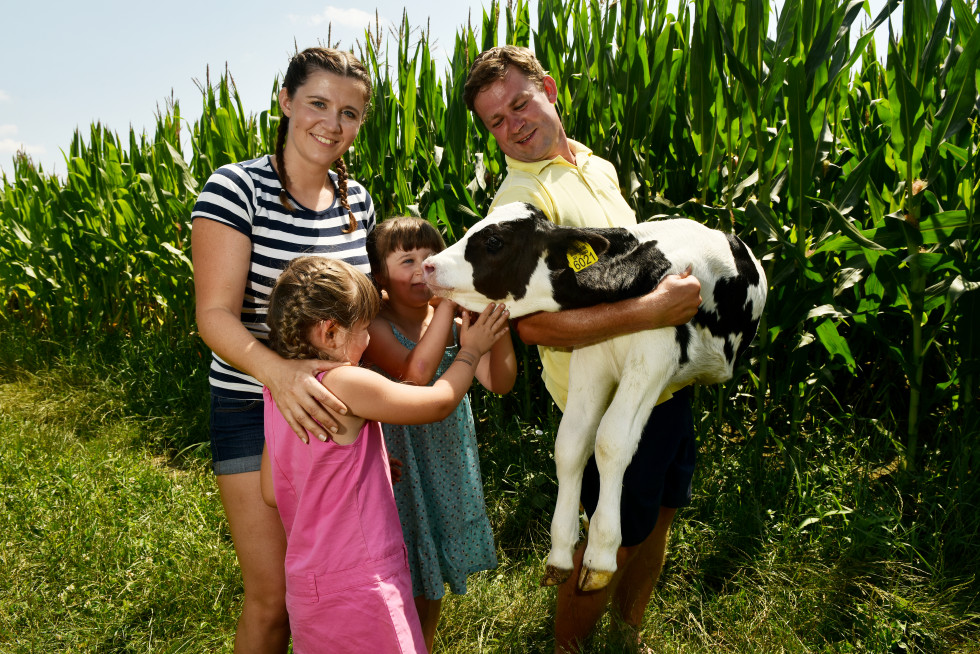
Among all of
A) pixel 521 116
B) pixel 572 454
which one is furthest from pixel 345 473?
pixel 521 116

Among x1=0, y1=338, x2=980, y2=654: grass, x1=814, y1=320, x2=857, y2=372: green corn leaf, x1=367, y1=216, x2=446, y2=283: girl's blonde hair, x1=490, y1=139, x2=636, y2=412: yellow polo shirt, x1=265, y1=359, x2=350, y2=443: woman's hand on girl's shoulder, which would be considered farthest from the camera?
x1=814, y1=320, x2=857, y2=372: green corn leaf

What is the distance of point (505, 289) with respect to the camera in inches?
62.1

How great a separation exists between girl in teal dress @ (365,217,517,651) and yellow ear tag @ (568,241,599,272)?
24.8 inches

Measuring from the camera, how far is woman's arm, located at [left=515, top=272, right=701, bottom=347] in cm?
152

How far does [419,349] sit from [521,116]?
30.6 inches

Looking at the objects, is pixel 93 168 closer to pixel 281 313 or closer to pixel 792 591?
pixel 281 313

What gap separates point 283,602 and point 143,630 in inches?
44.5

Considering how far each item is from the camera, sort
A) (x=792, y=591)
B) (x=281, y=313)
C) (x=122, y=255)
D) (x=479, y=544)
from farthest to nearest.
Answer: (x=122, y=255)
(x=792, y=591)
(x=479, y=544)
(x=281, y=313)

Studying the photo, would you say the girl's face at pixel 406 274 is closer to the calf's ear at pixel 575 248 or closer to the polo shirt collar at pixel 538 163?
the polo shirt collar at pixel 538 163

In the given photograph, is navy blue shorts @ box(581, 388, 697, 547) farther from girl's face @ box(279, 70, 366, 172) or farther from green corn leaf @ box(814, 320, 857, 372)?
girl's face @ box(279, 70, 366, 172)

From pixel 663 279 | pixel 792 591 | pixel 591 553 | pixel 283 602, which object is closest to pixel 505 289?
pixel 663 279

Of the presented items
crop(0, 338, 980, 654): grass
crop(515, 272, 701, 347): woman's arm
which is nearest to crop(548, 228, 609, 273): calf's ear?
crop(515, 272, 701, 347): woman's arm

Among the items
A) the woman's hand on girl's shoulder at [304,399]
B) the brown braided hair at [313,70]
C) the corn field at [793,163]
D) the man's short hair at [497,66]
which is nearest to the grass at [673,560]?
the corn field at [793,163]

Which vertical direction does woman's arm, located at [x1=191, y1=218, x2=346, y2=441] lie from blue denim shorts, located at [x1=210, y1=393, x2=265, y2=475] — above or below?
above
